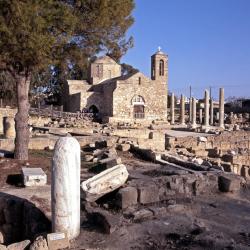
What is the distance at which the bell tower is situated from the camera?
44500mm

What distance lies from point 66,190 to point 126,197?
1.65 metres

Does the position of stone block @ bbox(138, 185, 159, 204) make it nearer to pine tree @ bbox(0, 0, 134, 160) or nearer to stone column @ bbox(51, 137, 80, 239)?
stone column @ bbox(51, 137, 80, 239)

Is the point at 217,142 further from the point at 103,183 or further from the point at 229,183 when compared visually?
the point at 103,183

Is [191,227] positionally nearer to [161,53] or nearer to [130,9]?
[130,9]

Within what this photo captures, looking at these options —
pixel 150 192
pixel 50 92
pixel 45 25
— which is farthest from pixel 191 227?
pixel 50 92

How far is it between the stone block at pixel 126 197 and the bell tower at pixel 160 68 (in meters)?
37.8

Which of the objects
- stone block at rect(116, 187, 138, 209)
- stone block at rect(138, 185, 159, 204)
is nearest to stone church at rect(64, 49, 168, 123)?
stone block at rect(138, 185, 159, 204)

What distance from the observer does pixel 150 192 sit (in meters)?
7.78

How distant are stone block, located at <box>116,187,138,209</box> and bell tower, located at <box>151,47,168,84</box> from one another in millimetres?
37757

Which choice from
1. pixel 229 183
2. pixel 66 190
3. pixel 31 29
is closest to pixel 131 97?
pixel 31 29

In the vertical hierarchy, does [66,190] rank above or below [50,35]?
below

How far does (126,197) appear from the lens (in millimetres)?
7371

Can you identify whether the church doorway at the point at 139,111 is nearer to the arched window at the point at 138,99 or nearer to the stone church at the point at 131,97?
the stone church at the point at 131,97

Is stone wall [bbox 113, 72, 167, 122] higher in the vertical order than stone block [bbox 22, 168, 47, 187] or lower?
→ higher
